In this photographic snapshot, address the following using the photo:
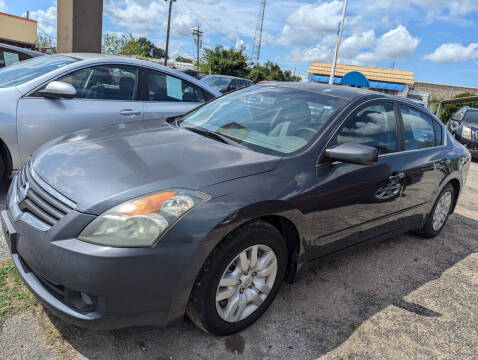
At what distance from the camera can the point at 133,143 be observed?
2.58m

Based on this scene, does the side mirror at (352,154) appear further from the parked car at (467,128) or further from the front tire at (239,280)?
the parked car at (467,128)

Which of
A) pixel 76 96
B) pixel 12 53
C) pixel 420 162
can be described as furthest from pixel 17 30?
pixel 420 162

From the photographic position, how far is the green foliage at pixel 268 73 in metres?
37.4

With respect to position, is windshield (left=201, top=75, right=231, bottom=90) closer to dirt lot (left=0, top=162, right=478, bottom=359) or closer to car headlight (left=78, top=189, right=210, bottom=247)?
dirt lot (left=0, top=162, right=478, bottom=359)

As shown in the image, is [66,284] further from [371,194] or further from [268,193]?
[371,194]

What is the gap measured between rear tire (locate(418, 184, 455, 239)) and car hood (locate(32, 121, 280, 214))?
2.58 metres

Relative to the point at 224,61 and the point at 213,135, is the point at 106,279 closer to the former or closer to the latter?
the point at 213,135

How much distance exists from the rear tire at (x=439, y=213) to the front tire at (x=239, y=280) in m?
2.45

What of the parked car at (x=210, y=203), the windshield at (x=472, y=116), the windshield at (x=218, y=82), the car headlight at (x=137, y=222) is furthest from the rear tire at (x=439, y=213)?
the windshield at (x=218, y=82)

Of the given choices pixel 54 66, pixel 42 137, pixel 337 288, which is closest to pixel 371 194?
pixel 337 288

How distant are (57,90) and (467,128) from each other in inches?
447

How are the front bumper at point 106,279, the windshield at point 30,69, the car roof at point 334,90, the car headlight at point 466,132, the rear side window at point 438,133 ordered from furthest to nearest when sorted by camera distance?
the car headlight at point 466,132, the rear side window at point 438,133, the windshield at point 30,69, the car roof at point 334,90, the front bumper at point 106,279

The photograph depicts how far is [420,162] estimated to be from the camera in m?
3.53

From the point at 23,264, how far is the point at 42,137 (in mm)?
2065
